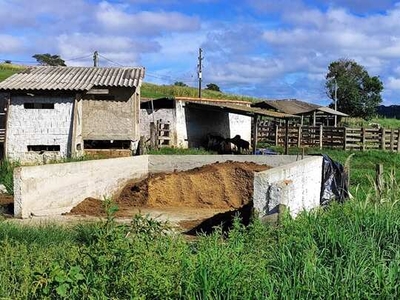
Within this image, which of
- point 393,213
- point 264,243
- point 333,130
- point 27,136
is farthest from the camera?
point 333,130

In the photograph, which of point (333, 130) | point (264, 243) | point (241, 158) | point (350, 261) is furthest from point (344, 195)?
point (333, 130)

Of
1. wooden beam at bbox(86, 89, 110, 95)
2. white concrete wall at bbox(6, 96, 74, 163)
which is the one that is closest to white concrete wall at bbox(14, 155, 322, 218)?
white concrete wall at bbox(6, 96, 74, 163)

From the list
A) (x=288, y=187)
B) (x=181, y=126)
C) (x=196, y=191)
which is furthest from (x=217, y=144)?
(x=288, y=187)

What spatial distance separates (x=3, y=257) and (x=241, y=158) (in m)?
12.7

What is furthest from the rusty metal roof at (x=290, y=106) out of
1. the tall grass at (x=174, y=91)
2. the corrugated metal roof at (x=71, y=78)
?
the corrugated metal roof at (x=71, y=78)

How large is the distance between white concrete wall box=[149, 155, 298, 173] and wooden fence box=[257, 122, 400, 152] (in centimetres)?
1615

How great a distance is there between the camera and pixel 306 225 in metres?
7.35

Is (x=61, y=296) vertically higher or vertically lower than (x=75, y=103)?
lower

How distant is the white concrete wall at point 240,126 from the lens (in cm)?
3753

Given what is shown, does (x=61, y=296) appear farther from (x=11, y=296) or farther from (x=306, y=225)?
(x=306, y=225)

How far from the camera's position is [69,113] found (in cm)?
2464

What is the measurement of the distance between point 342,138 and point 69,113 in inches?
629

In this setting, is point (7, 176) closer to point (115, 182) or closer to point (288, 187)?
point (115, 182)

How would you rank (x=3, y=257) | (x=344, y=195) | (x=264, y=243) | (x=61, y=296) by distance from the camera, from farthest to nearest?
(x=344, y=195) < (x=264, y=243) < (x=3, y=257) < (x=61, y=296)
